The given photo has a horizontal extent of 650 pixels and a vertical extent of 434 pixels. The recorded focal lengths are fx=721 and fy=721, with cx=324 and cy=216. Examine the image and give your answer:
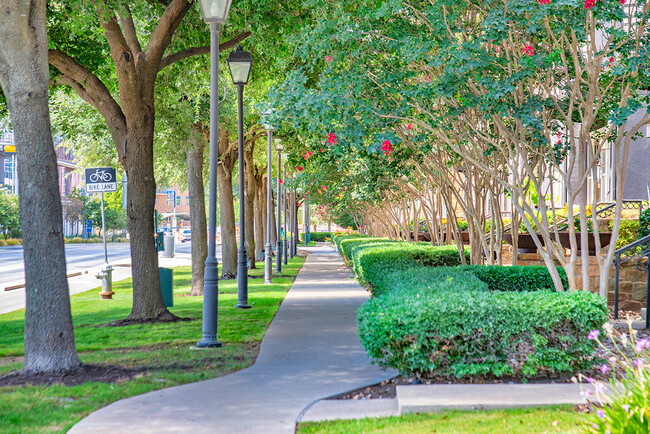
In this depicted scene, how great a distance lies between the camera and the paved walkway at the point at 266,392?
5836 millimetres

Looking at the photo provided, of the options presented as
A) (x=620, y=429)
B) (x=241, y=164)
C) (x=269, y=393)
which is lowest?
(x=269, y=393)

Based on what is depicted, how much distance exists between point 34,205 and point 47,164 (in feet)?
1.52

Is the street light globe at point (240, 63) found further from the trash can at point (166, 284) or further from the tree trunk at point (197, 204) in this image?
the tree trunk at point (197, 204)

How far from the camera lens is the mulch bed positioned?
7.42m

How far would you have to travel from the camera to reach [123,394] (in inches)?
274

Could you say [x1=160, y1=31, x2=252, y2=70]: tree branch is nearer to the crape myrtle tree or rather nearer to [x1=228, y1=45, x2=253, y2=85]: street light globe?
[x1=228, y1=45, x2=253, y2=85]: street light globe

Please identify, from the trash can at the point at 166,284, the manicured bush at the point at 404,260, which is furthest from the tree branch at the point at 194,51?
the manicured bush at the point at 404,260

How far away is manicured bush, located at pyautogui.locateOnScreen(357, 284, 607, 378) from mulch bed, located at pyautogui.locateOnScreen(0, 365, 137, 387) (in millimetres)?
2865

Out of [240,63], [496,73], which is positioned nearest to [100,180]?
[240,63]

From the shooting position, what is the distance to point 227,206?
926 inches

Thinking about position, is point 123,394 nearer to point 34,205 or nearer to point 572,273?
point 34,205

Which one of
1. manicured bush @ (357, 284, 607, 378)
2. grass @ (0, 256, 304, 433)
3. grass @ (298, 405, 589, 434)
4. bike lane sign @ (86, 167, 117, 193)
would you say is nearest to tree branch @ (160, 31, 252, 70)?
grass @ (0, 256, 304, 433)

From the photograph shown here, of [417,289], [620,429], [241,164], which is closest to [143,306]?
[241,164]

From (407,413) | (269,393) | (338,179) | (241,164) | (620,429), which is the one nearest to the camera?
(620,429)
